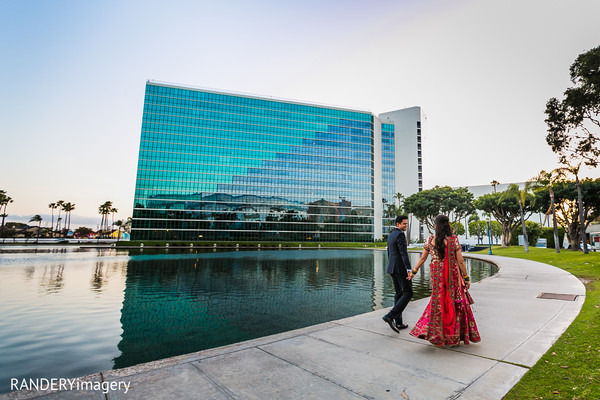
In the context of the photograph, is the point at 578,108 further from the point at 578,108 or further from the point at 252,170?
the point at 252,170

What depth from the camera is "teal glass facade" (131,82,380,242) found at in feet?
263

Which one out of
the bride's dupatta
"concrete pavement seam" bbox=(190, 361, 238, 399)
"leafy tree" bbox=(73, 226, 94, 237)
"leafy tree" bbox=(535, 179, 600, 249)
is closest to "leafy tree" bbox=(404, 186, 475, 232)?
"leafy tree" bbox=(535, 179, 600, 249)

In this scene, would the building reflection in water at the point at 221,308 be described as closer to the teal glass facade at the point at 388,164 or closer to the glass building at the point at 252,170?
the glass building at the point at 252,170

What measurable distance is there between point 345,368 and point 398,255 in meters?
2.82

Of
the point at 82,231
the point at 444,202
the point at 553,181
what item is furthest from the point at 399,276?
the point at 82,231

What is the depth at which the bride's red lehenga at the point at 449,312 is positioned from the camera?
5.04 m

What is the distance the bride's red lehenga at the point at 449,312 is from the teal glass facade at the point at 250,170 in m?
80.8

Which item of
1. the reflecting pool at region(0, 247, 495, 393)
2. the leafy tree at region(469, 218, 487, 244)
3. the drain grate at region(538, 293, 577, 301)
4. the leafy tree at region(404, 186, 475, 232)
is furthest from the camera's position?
the leafy tree at region(469, 218, 487, 244)

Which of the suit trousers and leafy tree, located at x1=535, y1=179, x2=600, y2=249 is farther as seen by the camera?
leafy tree, located at x1=535, y1=179, x2=600, y2=249

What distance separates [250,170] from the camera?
88.3 m

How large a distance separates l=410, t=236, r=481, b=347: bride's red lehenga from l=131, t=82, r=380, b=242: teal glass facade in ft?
265

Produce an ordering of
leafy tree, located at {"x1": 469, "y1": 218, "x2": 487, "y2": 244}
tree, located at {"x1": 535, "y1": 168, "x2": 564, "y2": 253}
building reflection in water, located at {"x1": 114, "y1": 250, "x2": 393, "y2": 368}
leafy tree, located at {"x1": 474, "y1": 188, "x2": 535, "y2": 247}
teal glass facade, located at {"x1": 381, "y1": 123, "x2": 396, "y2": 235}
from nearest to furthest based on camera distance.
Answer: building reflection in water, located at {"x1": 114, "y1": 250, "x2": 393, "y2": 368} < tree, located at {"x1": 535, "y1": 168, "x2": 564, "y2": 253} < leafy tree, located at {"x1": 474, "y1": 188, "x2": 535, "y2": 247} < teal glass facade, located at {"x1": 381, "y1": 123, "x2": 396, "y2": 235} < leafy tree, located at {"x1": 469, "y1": 218, "x2": 487, "y2": 244}

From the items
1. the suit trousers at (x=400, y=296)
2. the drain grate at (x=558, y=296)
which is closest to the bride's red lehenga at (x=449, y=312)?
the suit trousers at (x=400, y=296)

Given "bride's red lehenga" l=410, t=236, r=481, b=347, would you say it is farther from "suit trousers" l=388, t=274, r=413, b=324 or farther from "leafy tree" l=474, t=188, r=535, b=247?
"leafy tree" l=474, t=188, r=535, b=247
